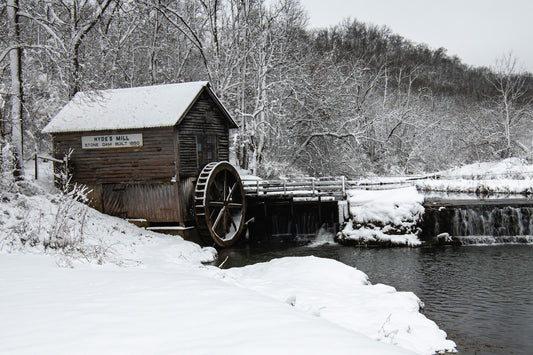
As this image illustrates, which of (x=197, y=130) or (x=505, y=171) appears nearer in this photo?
(x=197, y=130)

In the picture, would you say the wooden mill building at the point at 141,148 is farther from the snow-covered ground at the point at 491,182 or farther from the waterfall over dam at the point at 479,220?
the snow-covered ground at the point at 491,182

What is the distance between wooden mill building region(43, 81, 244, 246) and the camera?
16.8m

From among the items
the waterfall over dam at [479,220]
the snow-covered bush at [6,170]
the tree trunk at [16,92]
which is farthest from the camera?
Answer: the waterfall over dam at [479,220]

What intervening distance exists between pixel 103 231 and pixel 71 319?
10899mm

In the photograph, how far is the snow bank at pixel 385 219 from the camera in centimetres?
1809

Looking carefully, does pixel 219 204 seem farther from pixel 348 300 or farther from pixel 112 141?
pixel 348 300

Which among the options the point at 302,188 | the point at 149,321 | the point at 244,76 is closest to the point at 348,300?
the point at 149,321

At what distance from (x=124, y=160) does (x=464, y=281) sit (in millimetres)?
11941

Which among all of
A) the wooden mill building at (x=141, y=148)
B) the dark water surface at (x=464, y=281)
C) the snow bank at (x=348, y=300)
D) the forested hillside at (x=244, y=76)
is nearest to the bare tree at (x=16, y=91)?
the wooden mill building at (x=141, y=148)

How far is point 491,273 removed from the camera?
12914mm

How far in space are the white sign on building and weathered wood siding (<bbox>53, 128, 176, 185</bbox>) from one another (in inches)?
5.0

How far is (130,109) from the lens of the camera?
17562 mm

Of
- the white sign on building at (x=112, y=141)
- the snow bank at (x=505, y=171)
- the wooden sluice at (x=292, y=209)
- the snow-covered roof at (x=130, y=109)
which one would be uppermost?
the snow-covered roof at (x=130, y=109)

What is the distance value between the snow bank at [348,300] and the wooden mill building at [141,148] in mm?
6265
